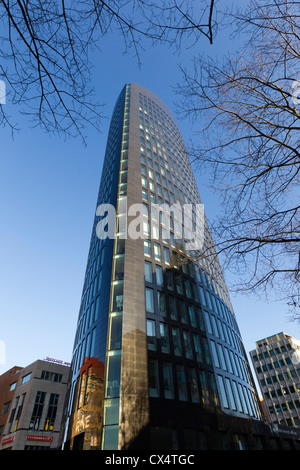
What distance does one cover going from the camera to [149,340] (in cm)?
2128

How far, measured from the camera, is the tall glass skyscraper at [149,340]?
17594 mm

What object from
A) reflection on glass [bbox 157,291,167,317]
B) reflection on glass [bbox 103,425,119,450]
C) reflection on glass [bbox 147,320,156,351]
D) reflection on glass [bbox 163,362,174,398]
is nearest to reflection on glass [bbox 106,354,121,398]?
reflection on glass [bbox 103,425,119,450]

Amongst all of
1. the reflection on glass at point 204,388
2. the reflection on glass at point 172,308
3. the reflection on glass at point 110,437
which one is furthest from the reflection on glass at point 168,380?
the reflection on glass at point 110,437

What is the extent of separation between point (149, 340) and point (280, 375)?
2524 inches

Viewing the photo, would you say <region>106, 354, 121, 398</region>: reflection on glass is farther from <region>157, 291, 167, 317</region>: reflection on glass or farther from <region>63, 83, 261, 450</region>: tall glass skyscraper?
<region>157, 291, 167, 317</region>: reflection on glass

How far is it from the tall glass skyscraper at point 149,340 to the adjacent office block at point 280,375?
1532 inches

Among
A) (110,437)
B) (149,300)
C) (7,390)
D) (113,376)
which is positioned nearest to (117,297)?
(149,300)

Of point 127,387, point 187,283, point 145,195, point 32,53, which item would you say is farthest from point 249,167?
point 145,195

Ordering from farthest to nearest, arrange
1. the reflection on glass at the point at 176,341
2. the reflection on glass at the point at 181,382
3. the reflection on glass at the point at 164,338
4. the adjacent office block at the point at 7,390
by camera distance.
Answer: the adjacent office block at the point at 7,390
the reflection on glass at the point at 176,341
the reflection on glass at the point at 164,338
the reflection on glass at the point at 181,382

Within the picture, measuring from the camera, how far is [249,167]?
22.1 ft

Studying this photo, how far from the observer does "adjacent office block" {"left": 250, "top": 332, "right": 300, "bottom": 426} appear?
62000 millimetres

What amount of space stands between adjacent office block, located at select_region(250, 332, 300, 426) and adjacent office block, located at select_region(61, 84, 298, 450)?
135 ft

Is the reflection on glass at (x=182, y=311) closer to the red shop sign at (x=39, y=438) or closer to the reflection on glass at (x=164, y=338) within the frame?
the reflection on glass at (x=164, y=338)

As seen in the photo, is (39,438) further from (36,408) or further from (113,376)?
(113,376)
